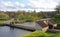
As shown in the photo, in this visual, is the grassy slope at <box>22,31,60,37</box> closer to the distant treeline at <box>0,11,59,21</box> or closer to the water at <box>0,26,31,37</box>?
the water at <box>0,26,31,37</box>

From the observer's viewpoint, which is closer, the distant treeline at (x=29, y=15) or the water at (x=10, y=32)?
the water at (x=10, y=32)

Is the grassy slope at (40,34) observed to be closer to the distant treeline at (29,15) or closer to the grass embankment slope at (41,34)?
the grass embankment slope at (41,34)

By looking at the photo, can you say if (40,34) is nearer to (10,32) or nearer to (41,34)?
(41,34)

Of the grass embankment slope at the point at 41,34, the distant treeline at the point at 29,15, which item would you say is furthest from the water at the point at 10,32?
the distant treeline at the point at 29,15

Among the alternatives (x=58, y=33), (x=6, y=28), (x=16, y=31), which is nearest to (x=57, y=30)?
(x=58, y=33)

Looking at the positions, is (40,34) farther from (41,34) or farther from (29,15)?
(29,15)

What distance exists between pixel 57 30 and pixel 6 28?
0.96 m

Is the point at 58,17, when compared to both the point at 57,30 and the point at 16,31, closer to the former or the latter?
the point at 57,30

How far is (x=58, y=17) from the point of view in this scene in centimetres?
309

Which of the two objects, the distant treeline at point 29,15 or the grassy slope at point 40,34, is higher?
the distant treeline at point 29,15

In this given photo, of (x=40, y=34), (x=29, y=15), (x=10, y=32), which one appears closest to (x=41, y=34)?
(x=40, y=34)

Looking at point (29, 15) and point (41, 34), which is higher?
point (29, 15)

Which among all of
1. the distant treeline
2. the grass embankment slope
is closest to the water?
the grass embankment slope

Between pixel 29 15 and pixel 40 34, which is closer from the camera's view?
pixel 40 34
